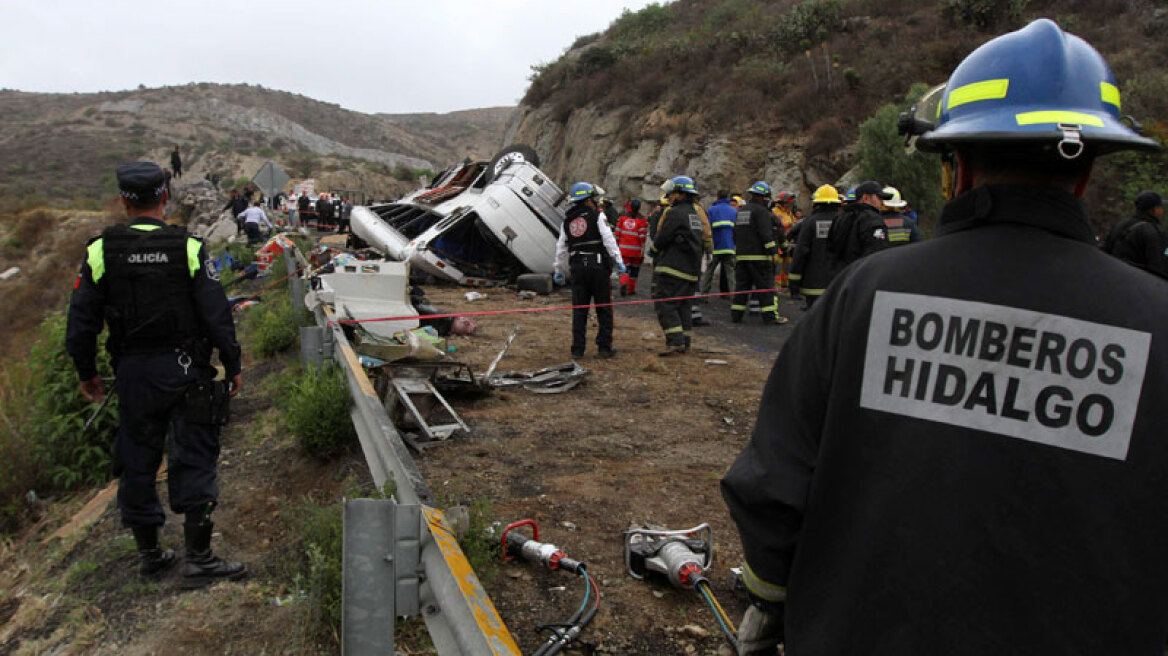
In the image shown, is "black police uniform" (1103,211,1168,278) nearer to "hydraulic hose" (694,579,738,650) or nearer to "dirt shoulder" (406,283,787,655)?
"dirt shoulder" (406,283,787,655)

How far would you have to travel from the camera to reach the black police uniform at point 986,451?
1.15 m

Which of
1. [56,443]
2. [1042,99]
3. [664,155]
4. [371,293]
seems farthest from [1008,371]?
[664,155]

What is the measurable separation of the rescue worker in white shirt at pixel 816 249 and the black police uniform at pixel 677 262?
3.67 ft

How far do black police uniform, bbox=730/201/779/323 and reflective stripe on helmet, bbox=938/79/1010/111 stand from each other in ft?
29.8

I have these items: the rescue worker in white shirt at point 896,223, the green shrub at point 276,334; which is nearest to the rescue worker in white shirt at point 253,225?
the green shrub at point 276,334

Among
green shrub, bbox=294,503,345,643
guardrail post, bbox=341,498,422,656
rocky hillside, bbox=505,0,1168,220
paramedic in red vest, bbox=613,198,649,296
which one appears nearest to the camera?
guardrail post, bbox=341,498,422,656

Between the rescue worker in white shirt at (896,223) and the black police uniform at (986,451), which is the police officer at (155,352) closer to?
the black police uniform at (986,451)

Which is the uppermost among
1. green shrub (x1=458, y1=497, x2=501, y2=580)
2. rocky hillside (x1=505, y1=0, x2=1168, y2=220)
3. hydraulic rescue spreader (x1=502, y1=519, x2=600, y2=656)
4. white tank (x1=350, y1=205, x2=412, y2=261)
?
rocky hillside (x1=505, y1=0, x2=1168, y2=220)

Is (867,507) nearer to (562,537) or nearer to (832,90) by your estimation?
(562,537)

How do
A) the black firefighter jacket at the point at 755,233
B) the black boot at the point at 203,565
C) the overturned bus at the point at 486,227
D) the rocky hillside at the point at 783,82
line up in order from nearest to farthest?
the black boot at the point at 203,565
the black firefighter jacket at the point at 755,233
the overturned bus at the point at 486,227
the rocky hillside at the point at 783,82

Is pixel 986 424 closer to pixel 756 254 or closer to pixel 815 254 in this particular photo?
pixel 815 254

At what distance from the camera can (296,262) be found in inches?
458

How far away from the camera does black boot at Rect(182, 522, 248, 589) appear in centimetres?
359

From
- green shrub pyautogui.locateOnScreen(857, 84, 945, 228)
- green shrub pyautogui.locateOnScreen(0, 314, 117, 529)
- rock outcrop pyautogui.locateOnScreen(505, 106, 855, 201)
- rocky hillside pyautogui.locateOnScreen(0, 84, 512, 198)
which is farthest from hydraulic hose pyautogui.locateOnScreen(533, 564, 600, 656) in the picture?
rocky hillside pyautogui.locateOnScreen(0, 84, 512, 198)
